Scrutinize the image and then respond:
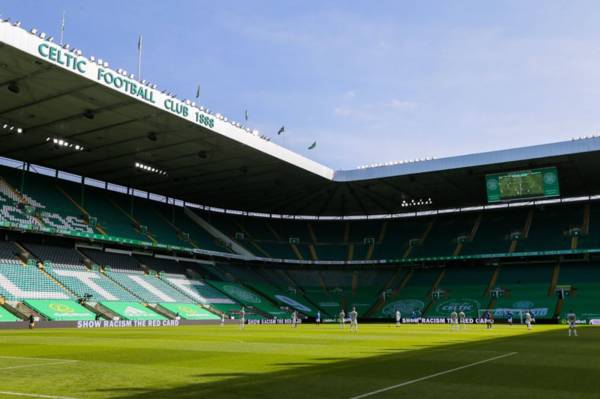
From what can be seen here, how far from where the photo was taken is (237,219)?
81125mm

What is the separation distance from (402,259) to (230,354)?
57.4 meters

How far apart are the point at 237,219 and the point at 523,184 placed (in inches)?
1639

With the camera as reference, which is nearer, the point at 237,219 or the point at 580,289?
the point at 580,289

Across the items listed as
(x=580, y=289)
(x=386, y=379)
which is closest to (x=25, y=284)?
(x=386, y=379)

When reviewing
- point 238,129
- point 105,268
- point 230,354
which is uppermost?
point 238,129

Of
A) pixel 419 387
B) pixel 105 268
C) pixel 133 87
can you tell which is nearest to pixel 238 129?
pixel 133 87

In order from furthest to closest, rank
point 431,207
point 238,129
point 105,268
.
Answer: point 431,207
point 105,268
point 238,129

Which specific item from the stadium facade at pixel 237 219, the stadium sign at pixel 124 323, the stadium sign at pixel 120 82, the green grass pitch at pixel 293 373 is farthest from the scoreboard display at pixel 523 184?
the green grass pitch at pixel 293 373

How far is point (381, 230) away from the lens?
269 ft

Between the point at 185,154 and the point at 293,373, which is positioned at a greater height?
the point at 185,154

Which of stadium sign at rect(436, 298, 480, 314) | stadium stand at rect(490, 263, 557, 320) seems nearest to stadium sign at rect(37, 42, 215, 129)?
stadium sign at rect(436, 298, 480, 314)

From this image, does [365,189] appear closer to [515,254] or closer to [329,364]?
[515,254]

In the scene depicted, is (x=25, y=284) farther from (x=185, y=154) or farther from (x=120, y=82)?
(x=120, y=82)

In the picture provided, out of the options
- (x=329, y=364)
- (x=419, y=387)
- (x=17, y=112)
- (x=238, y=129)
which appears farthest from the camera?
(x=238, y=129)
